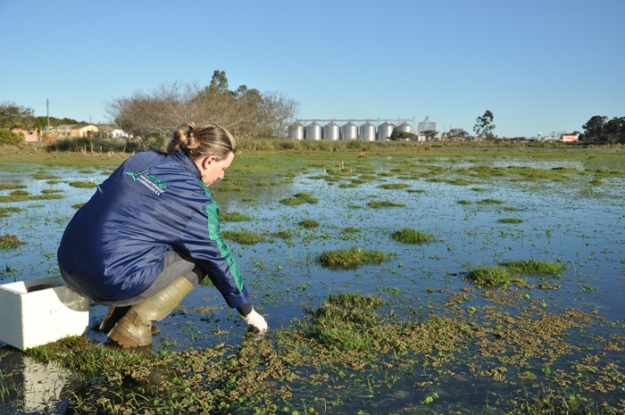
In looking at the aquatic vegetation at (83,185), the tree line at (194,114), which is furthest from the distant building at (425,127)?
the aquatic vegetation at (83,185)

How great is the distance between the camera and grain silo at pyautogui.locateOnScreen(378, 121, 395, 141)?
106m

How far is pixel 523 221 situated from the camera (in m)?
12.6

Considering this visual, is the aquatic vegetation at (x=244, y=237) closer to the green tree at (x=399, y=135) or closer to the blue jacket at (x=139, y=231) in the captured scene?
the blue jacket at (x=139, y=231)

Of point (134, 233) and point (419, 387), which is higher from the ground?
point (134, 233)

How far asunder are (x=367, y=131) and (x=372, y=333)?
10404 centimetres

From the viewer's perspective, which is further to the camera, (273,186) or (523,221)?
(273,186)

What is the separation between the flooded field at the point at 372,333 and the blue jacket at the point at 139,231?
711 millimetres

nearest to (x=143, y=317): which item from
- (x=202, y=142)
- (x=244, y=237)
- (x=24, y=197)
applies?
(x=202, y=142)

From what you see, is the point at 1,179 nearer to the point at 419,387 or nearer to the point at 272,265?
the point at 272,265

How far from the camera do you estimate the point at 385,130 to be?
350ft

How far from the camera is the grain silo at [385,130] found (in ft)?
349

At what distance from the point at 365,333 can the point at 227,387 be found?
1.60 m

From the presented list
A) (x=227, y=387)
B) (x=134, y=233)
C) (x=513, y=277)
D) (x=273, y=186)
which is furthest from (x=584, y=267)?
(x=273, y=186)

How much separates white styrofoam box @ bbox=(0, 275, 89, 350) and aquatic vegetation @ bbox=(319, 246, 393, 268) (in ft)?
13.5
